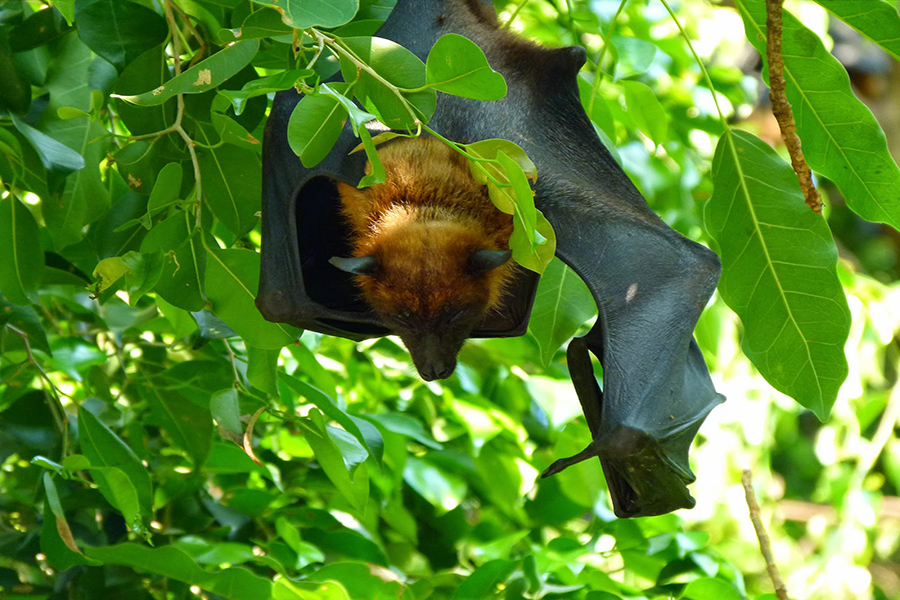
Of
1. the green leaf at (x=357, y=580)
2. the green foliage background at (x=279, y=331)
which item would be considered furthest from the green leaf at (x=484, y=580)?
the green leaf at (x=357, y=580)

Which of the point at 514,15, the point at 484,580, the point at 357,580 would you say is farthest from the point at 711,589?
the point at 514,15

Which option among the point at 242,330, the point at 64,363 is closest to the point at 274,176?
the point at 242,330

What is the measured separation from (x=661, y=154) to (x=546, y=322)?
2642 millimetres

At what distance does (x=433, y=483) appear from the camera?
334 cm

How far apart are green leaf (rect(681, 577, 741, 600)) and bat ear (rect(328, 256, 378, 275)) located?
1313 mm

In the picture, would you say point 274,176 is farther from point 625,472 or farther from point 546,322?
point 625,472

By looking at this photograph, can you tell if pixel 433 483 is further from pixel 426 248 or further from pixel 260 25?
pixel 260 25

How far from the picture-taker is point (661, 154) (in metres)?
5.11

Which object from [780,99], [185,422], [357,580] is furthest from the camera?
[185,422]

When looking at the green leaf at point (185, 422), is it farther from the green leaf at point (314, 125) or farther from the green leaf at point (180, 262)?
the green leaf at point (314, 125)

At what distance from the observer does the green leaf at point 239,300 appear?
222 cm

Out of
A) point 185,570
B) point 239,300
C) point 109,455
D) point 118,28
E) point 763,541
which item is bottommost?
point 763,541

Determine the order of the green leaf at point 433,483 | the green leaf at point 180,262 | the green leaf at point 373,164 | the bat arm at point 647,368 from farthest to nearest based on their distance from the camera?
1. the green leaf at point 433,483
2. the bat arm at point 647,368
3. the green leaf at point 180,262
4. the green leaf at point 373,164

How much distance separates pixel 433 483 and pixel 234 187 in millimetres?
1433
